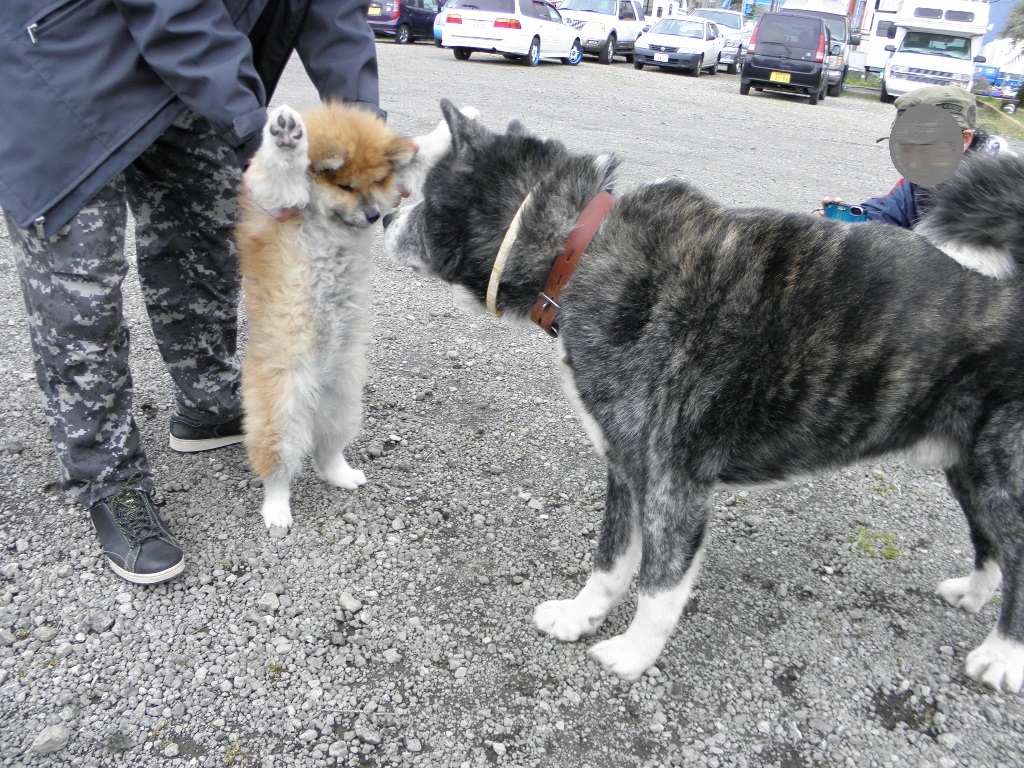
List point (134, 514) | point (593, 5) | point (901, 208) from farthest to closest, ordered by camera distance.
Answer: point (593, 5) → point (901, 208) → point (134, 514)

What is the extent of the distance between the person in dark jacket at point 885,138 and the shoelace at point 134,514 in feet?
11.4

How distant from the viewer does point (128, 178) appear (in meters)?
2.78

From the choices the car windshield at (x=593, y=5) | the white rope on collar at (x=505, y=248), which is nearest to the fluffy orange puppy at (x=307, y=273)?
the white rope on collar at (x=505, y=248)

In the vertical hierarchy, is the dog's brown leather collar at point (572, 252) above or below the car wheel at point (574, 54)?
below

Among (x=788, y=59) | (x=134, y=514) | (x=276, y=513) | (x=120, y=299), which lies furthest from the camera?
(x=788, y=59)

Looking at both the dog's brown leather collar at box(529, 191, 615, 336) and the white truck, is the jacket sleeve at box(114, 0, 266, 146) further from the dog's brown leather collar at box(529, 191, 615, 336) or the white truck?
the white truck

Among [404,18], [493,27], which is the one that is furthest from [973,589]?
[404,18]

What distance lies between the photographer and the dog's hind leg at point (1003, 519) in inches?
85.6

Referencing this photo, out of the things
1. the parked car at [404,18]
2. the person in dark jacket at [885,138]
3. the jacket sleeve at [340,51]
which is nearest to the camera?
the jacket sleeve at [340,51]

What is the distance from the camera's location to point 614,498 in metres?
2.62

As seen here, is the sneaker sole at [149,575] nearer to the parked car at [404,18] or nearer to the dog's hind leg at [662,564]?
the dog's hind leg at [662,564]

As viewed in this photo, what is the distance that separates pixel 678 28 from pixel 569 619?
21.6 m

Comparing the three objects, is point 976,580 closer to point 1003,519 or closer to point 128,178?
point 1003,519

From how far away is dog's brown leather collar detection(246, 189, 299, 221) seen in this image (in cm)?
256
